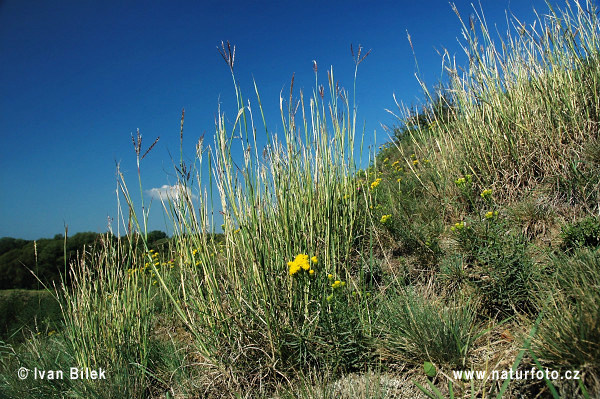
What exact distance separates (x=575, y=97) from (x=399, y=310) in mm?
2201

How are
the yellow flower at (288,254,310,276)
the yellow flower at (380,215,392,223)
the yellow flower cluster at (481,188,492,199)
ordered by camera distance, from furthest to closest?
the yellow flower at (380,215,392,223) < the yellow flower cluster at (481,188,492,199) < the yellow flower at (288,254,310,276)

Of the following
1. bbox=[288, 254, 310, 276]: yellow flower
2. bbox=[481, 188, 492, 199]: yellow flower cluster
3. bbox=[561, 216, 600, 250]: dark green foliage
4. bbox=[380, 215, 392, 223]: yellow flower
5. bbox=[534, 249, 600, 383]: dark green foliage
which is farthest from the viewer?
bbox=[380, 215, 392, 223]: yellow flower

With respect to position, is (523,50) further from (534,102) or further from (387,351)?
(387,351)

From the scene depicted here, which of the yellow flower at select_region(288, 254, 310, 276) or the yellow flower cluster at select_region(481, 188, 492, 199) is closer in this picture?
the yellow flower at select_region(288, 254, 310, 276)

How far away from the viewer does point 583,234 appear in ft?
5.47

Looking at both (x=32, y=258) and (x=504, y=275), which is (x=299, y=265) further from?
(x=32, y=258)

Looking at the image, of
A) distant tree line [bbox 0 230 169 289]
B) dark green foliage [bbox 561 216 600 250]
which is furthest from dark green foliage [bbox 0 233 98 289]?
dark green foliage [bbox 561 216 600 250]

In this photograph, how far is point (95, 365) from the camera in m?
1.77

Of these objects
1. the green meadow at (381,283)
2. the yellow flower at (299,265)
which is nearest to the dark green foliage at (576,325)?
the green meadow at (381,283)

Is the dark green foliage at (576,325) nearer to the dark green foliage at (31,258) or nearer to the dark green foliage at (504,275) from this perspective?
the dark green foliage at (504,275)

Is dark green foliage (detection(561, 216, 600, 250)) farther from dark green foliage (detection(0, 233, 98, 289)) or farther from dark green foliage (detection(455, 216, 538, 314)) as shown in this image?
dark green foliage (detection(0, 233, 98, 289))

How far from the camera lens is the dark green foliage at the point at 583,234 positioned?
1631 millimetres

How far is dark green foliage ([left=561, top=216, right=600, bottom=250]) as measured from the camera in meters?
1.63

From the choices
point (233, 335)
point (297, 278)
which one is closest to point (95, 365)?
point (233, 335)
